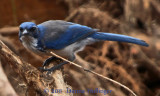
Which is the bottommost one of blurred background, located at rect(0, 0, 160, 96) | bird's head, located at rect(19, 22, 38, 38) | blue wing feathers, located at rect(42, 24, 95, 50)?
blurred background, located at rect(0, 0, 160, 96)

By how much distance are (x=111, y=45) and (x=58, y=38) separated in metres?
2.15

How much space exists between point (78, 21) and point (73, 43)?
6.65 ft

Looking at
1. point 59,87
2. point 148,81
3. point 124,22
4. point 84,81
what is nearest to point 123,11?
point 124,22

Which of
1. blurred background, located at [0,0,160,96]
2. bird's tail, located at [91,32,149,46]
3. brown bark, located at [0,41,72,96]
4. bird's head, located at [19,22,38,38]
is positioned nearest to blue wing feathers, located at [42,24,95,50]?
bird's tail, located at [91,32,149,46]

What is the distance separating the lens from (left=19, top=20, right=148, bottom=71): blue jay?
10.2 feet

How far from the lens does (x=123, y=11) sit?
6188 millimetres

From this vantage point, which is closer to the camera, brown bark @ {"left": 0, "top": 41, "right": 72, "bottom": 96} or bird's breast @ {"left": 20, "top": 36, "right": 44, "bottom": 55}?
brown bark @ {"left": 0, "top": 41, "right": 72, "bottom": 96}

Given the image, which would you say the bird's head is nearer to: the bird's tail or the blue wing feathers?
the blue wing feathers

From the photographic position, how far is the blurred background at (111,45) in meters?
5.01

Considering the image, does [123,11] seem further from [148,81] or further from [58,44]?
[58,44]

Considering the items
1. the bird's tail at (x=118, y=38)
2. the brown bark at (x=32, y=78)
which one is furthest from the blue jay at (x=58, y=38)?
the brown bark at (x=32, y=78)

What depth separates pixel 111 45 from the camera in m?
5.42

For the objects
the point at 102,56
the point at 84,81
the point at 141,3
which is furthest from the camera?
the point at 141,3

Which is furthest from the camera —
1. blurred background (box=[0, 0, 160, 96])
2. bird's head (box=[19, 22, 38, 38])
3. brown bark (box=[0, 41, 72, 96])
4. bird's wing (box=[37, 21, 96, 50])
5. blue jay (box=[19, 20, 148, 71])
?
blurred background (box=[0, 0, 160, 96])
